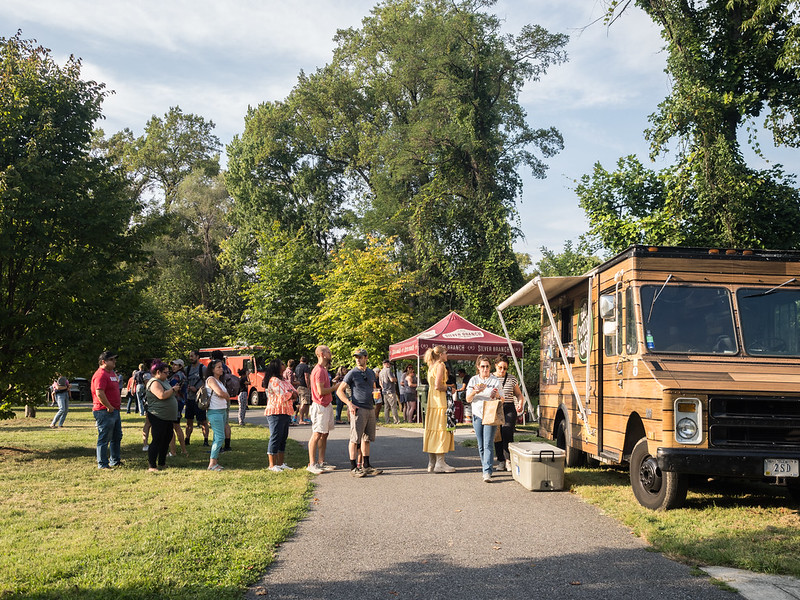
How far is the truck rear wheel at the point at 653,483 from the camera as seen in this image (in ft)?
25.6

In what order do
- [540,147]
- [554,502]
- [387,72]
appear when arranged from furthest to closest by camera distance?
[387,72] < [540,147] < [554,502]

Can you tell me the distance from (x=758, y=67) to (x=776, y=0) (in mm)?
2487

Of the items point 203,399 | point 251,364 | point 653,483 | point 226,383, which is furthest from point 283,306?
point 653,483

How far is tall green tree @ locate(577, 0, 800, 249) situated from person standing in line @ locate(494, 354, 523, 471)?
954cm

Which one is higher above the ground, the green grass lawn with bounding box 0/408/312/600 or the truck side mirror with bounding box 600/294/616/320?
the truck side mirror with bounding box 600/294/616/320

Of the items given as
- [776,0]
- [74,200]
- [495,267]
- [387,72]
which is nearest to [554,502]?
[74,200]

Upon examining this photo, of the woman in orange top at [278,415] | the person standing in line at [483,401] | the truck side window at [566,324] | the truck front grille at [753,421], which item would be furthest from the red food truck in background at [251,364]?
the truck front grille at [753,421]

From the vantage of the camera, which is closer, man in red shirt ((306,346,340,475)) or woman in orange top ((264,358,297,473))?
man in red shirt ((306,346,340,475))

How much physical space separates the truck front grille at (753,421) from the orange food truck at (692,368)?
0.03 ft

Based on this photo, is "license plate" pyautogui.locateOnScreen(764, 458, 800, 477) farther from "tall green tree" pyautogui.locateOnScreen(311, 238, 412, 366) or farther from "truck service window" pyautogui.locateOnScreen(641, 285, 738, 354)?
"tall green tree" pyautogui.locateOnScreen(311, 238, 412, 366)

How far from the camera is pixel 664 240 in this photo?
19.5m

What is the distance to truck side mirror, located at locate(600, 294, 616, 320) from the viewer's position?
8.95 m

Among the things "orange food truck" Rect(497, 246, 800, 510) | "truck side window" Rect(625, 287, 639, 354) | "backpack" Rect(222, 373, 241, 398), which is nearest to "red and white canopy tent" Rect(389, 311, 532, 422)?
"backpack" Rect(222, 373, 241, 398)

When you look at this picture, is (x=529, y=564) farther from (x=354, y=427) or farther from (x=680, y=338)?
(x=354, y=427)
